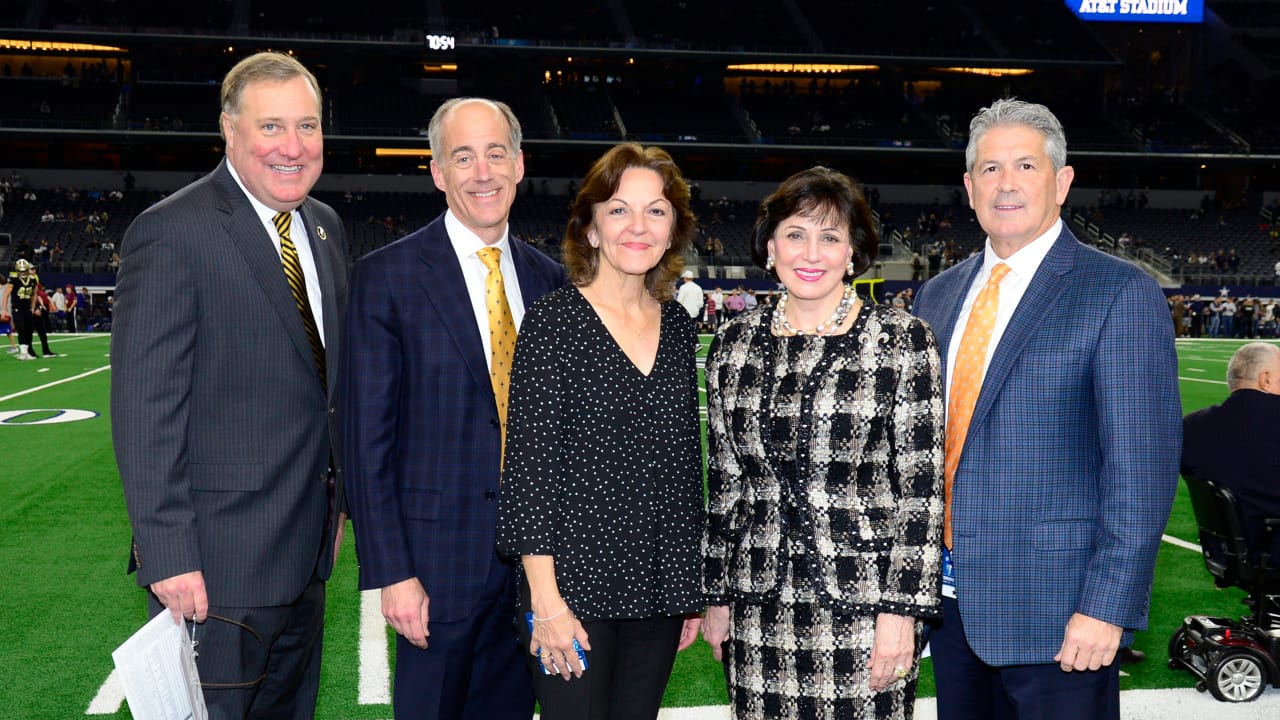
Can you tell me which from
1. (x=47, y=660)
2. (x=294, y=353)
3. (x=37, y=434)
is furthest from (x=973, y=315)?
(x=37, y=434)

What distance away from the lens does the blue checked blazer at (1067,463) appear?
2.57 metres

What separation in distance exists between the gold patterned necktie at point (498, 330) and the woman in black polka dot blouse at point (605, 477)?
39 centimetres

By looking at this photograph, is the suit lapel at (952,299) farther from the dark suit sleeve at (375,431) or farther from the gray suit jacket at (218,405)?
the gray suit jacket at (218,405)

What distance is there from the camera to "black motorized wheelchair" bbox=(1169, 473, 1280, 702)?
4.42m

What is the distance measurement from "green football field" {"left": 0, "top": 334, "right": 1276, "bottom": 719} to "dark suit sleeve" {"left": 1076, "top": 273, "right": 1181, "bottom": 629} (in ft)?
7.30

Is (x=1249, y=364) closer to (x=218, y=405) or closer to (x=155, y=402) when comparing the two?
(x=218, y=405)

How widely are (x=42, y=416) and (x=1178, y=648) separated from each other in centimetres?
1170

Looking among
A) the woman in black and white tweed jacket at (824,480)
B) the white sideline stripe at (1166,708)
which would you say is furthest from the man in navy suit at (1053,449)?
the white sideline stripe at (1166,708)

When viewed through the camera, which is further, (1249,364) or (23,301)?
(23,301)

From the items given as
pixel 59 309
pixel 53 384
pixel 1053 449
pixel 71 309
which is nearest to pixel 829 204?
pixel 1053 449

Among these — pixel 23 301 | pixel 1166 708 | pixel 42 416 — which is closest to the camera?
pixel 1166 708

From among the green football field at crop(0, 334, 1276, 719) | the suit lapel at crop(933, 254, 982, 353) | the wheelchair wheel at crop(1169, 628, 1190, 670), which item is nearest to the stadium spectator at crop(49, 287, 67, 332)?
the green football field at crop(0, 334, 1276, 719)

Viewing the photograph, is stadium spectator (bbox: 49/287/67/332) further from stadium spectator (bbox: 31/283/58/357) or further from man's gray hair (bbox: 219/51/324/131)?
man's gray hair (bbox: 219/51/324/131)

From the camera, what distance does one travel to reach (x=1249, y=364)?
4570mm
